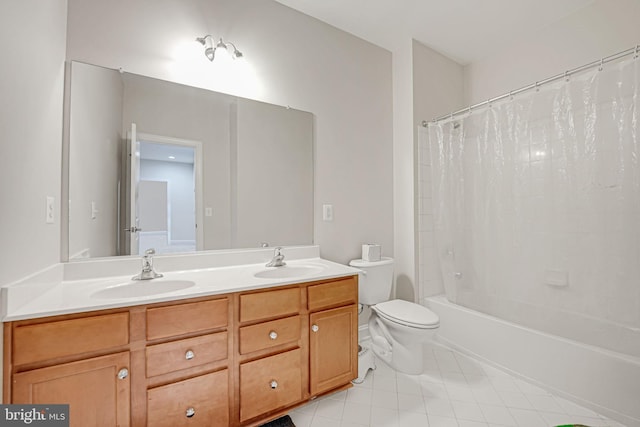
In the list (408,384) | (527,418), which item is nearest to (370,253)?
(408,384)

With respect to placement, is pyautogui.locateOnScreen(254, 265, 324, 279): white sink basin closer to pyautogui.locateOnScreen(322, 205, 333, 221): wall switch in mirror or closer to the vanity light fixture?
pyautogui.locateOnScreen(322, 205, 333, 221): wall switch in mirror

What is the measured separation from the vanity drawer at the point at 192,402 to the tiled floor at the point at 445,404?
0.47m

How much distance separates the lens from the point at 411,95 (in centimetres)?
243

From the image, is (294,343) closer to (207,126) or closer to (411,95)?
(207,126)

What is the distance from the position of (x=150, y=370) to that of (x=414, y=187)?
7.17 ft

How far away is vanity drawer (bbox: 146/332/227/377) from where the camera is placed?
43.1 inches

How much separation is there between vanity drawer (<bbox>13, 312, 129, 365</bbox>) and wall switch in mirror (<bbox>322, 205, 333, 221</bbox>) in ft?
4.57

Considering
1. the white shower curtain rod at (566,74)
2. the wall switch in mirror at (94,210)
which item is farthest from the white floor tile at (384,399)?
the white shower curtain rod at (566,74)

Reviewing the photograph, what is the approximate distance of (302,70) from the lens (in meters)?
2.08

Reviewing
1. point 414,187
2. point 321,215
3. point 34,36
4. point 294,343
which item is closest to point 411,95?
point 414,187

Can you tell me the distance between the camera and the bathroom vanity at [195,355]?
0.93 m

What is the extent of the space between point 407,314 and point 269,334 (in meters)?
1.02

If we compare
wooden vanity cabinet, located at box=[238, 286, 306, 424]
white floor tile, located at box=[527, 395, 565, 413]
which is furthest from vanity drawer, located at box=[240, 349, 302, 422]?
white floor tile, located at box=[527, 395, 565, 413]

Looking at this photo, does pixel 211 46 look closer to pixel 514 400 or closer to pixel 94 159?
pixel 94 159
